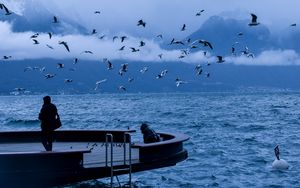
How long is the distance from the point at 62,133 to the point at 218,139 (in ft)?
82.7

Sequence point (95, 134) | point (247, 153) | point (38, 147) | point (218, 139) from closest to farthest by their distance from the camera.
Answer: point (38, 147) < point (95, 134) < point (247, 153) < point (218, 139)

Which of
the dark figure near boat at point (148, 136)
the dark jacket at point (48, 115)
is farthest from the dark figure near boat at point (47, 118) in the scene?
the dark figure near boat at point (148, 136)

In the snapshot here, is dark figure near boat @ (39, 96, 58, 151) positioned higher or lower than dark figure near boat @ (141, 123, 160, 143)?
higher

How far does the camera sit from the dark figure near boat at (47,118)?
59.9ft

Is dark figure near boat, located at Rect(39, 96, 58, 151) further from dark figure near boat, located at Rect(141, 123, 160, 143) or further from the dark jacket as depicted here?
dark figure near boat, located at Rect(141, 123, 160, 143)

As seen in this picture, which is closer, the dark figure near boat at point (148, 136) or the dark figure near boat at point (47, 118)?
the dark figure near boat at point (47, 118)

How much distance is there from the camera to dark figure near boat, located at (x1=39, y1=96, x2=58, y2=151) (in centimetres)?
1827

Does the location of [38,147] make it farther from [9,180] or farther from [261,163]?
[261,163]

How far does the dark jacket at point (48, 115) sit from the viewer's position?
18281mm

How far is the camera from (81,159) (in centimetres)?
1719

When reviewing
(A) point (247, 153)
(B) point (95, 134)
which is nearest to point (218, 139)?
(A) point (247, 153)

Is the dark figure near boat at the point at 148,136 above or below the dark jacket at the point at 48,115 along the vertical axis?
below

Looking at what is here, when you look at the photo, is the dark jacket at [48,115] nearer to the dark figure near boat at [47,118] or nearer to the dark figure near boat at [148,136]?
the dark figure near boat at [47,118]

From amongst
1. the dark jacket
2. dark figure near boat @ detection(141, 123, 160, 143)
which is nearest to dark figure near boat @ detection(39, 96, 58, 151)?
the dark jacket
